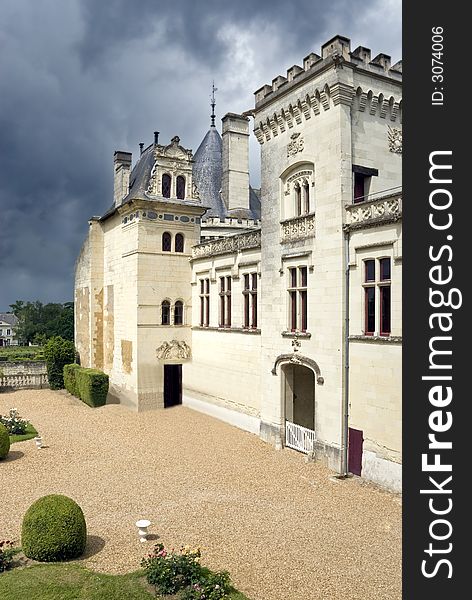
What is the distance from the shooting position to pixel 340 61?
14938 millimetres

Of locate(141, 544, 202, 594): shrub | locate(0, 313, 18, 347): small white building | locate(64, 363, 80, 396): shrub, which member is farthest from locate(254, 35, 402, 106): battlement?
locate(0, 313, 18, 347): small white building

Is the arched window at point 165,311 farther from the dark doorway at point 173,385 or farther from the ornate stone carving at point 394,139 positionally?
the ornate stone carving at point 394,139

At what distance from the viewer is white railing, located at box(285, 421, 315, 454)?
636 inches

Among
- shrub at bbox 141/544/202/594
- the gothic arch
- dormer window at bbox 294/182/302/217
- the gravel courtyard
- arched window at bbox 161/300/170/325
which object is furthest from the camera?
arched window at bbox 161/300/170/325

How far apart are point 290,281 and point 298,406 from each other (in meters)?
4.69

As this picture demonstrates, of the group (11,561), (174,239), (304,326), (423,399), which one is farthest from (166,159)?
(423,399)

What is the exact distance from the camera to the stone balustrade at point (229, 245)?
64.9 ft

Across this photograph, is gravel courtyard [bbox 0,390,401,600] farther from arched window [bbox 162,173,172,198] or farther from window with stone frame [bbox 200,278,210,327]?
arched window [bbox 162,173,172,198]

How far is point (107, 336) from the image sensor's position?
27.3 m

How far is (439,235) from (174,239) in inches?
759

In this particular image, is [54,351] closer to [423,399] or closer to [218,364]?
[218,364]

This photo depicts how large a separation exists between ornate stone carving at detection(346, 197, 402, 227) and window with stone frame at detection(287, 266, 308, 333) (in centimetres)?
257

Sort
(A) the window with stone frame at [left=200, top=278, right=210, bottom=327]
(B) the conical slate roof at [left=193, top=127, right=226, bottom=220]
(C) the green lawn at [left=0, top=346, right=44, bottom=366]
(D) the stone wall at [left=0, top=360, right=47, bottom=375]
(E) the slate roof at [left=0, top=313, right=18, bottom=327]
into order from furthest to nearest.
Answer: (E) the slate roof at [left=0, top=313, right=18, bottom=327] → (C) the green lawn at [left=0, top=346, right=44, bottom=366] → (D) the stone wall at [left=0, top=360, right=47, bottom=375] → (B) the conical slate roof at [left=193, top=127, right=226, bottom=220] → (A) the window with stone frame at [left=200, top=278, right=210, bottom=327]

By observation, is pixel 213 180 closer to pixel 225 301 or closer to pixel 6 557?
pixel 225 301
